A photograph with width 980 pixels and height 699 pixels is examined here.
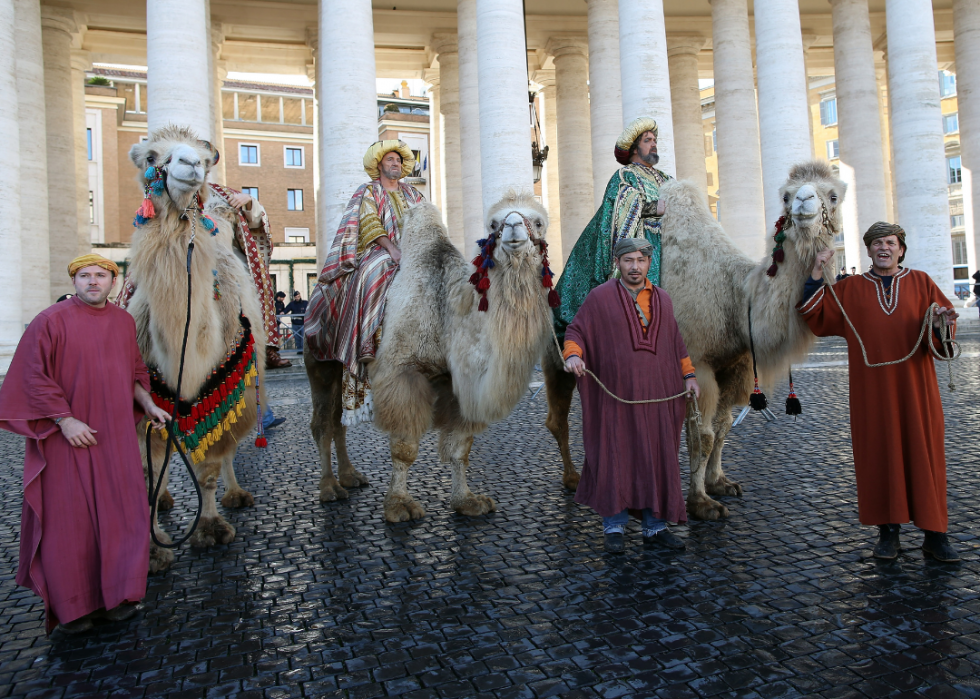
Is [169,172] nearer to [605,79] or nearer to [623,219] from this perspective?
[623,219]

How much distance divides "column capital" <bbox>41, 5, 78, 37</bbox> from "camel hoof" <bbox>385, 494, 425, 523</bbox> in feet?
79.8

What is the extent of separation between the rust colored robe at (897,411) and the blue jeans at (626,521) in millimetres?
1041

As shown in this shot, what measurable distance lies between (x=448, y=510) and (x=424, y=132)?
1778 inches

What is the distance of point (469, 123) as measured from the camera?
2347 cm

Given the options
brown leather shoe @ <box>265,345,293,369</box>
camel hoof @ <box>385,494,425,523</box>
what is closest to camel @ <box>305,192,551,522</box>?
camel hoof @ <box>385,494,425,523</box>

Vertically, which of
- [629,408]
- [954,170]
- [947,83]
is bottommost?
[629,408]

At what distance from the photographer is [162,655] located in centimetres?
305

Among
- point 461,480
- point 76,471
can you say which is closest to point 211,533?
point 76,471

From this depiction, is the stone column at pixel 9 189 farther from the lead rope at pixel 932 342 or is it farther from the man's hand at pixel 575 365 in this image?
the lead rope at pixel 932 342

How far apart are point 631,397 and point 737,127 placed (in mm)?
22033

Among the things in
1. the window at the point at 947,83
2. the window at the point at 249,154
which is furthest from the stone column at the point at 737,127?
the window at the point at 249,154

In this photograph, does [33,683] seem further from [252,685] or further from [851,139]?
[851,139]

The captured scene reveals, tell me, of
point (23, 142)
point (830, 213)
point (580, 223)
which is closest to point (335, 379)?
point (830, 213)

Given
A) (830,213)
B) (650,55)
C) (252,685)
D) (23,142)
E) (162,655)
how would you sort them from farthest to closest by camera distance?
(23,142), (650,55), (830,213), (162,655), (252,685)
